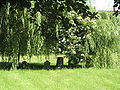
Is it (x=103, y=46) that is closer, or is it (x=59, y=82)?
(x=59, y=82)

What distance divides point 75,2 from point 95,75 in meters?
7.27

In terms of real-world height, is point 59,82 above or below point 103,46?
below

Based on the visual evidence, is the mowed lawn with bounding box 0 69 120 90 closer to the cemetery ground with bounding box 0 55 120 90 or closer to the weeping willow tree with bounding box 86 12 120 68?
the cemetery ground with bounding box 0 55 120 90

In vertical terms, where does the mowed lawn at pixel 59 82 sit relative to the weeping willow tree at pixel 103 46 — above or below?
below

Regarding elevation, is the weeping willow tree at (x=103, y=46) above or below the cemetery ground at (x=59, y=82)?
above

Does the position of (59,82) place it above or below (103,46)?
below

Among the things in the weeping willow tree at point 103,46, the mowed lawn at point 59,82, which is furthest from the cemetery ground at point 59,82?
the weeping willow tree at point 103,46

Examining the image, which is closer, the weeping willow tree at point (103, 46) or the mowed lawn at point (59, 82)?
the mowed lawn at point (59, 82)

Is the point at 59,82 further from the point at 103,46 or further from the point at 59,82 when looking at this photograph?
the point at 103,46

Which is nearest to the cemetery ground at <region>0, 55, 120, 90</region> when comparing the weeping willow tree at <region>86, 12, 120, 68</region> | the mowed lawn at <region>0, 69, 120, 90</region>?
the mowed lawn at <region>0, 69, 120, 90</region>

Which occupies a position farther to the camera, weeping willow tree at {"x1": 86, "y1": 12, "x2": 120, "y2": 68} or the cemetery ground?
weeping willow tree at {"x1": 86, "y1": 12, "x2": 120, "y2": 68}

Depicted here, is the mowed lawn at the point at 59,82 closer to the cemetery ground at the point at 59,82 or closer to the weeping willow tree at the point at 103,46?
the cemetery ground at the point at 59,82

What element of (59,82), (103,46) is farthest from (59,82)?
(103,46)

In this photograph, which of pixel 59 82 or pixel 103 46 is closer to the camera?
pixel 59 82
